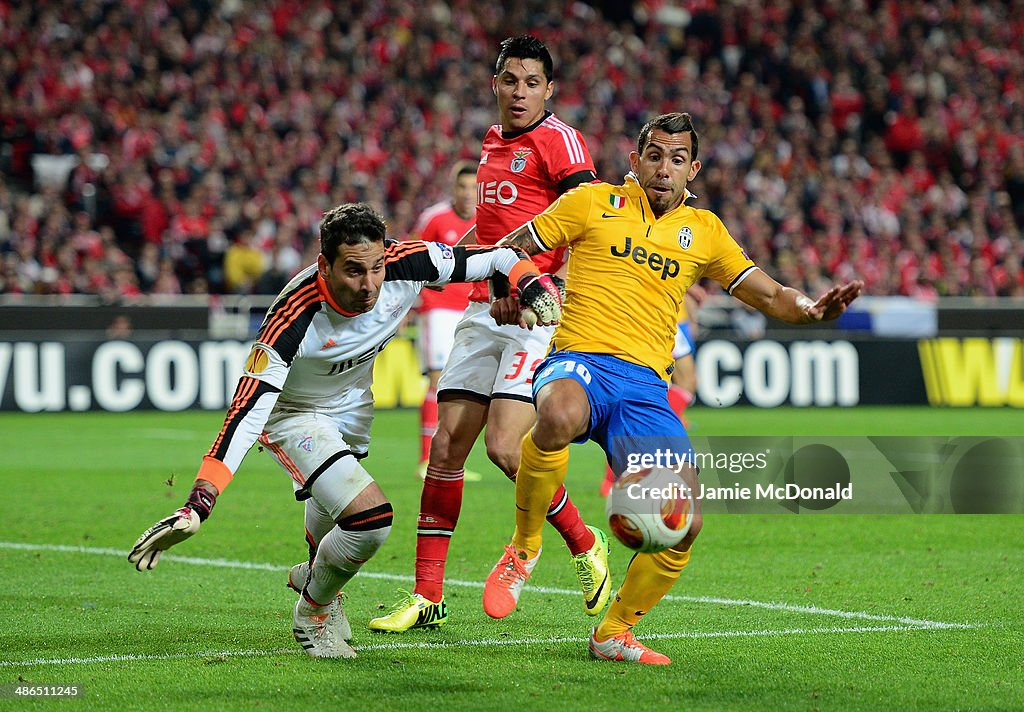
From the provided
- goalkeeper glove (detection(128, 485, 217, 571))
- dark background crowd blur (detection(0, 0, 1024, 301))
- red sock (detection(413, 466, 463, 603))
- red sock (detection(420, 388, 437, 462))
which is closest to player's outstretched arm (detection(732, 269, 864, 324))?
red sock (detection(413, 466, 463, 603))

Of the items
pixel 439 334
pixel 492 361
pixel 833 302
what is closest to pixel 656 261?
pixel 833 302

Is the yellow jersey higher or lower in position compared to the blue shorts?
higher

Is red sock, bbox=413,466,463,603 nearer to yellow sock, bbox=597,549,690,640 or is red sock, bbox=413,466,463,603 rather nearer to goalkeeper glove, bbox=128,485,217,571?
yellow sock, bbox=597,549,690,640

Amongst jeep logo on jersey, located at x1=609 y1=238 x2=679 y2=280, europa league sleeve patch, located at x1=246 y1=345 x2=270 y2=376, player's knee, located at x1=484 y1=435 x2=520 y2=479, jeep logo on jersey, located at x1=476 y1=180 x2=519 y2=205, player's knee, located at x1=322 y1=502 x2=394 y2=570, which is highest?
jeep logo on jersey, located at x1=476 y1=180 x2=519 y2=205

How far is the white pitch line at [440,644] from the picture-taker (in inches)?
206

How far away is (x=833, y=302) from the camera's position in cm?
521

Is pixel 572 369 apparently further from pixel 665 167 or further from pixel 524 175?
pixel 524 175

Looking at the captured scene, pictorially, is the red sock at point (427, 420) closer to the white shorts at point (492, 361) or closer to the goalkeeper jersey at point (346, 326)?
the white shorts at point (492, 361)

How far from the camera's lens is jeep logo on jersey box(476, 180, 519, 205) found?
259 inches

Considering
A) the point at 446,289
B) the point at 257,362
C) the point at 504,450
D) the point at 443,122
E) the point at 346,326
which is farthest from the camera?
the point at 443,122

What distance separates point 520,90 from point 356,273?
1663 mm

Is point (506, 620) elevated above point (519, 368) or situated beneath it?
situated beneath

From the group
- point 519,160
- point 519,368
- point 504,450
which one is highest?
point 519,160


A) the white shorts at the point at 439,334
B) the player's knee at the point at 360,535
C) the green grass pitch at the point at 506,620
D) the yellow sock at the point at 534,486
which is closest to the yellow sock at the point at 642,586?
the green grass pitch at the point at 506,620
